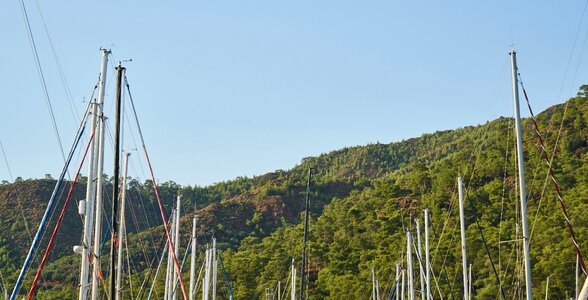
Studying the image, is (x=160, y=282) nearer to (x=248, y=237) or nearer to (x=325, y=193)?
(x=248, y=237)

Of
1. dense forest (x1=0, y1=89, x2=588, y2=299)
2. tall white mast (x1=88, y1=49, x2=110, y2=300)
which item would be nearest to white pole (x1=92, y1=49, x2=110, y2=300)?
tall white mast (x1=88, y1=49, x2=110, y2=300)

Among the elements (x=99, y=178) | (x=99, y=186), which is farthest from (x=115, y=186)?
(x=99, y=178)

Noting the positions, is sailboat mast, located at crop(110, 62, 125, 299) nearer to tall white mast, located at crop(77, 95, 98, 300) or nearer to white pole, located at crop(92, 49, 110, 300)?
white pole, located at crop(92, 49, 110, 300)

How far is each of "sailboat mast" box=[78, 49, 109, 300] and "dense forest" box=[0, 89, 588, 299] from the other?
1120cm

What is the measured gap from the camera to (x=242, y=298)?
6512cm

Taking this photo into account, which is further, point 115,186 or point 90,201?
point 90,201

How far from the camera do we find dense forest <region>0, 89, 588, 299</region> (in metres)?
55.6

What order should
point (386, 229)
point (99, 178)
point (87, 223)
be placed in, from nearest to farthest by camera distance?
point (87, 223)
point (99, 178)
point (386, 229)

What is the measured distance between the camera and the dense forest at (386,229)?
5559cm

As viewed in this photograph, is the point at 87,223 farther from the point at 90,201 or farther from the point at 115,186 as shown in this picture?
the point at 115,186

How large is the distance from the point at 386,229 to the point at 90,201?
60.9m

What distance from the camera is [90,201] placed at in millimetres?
20016

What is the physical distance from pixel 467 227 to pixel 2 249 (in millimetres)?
59504

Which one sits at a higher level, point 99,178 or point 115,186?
point 99,178
